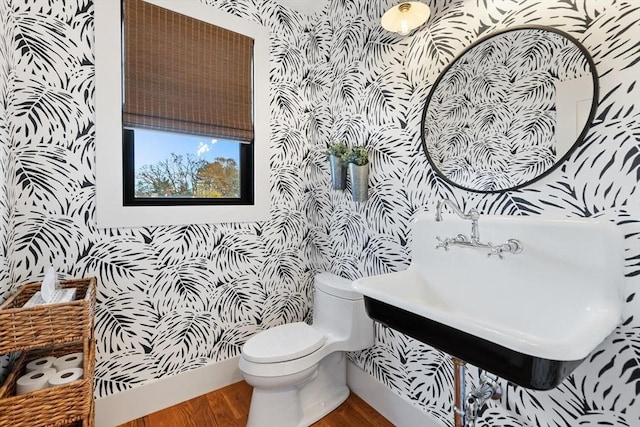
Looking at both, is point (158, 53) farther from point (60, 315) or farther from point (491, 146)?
point (491, 146)

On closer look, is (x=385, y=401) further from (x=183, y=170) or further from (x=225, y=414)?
(x=183, y=170)

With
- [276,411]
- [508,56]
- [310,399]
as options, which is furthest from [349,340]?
[508,56]

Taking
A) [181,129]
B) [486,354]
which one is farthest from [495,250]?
[181,129]

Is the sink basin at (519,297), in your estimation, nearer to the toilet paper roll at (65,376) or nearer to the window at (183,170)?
the toilet paper roll at (65,376)

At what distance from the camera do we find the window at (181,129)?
1547mm

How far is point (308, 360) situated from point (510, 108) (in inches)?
57.8

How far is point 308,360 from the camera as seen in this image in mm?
1544

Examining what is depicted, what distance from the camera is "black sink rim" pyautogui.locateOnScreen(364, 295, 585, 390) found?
70cm

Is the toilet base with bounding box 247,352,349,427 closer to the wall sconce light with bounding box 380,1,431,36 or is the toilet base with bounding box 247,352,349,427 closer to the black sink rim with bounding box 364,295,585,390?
the black sink rim with bounding box 364,295,585,390

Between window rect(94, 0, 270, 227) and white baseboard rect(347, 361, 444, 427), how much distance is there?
1.20 meters

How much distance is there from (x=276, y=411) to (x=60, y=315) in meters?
1.06

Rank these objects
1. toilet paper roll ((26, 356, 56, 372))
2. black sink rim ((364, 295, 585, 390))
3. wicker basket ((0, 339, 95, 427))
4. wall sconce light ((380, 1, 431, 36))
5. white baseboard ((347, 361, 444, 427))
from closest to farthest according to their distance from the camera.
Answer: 1. black sink rim ((364, 295, 585, 390))
2. wicker basket ((0, 339, 95, 427))
3. toilet paper roll ((26, 356, 56, 372))
4. wall sconce light ((380, 1, 431, 36))
5. white baseboard ((347, 361, 444, 427))

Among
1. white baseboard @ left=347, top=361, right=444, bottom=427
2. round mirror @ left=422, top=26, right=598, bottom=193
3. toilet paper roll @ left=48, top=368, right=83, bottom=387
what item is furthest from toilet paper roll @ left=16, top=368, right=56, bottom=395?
round mirror @ left=422, top=26, right=598, bottom=193

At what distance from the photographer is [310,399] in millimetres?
1710
